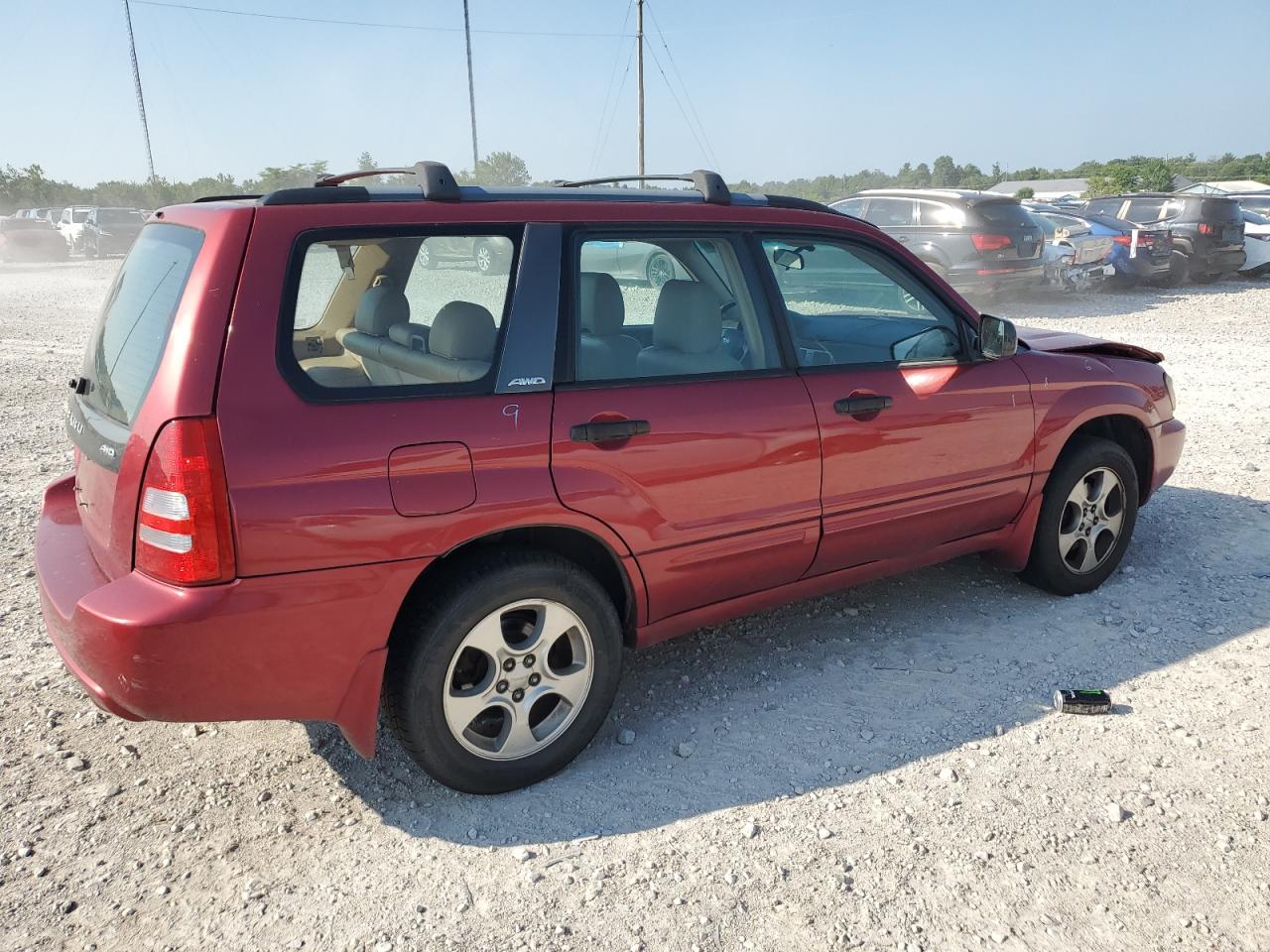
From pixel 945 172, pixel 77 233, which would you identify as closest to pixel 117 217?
pixel 77 233

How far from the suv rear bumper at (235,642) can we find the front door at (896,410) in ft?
5.34

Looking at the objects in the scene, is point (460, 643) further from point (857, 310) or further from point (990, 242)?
point (990, 242)

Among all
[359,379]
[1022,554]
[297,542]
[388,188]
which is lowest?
[1022,554]

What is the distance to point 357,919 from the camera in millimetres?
2492

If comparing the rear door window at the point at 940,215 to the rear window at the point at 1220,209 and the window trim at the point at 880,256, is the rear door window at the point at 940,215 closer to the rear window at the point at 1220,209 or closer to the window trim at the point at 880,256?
the rear window at the point at 1220,209

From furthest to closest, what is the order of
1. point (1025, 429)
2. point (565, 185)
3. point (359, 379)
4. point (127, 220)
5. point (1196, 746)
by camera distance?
point (127, 220) < point (1025, 429) < point (565, 185) < point (1196, 746) < point (359, 379)

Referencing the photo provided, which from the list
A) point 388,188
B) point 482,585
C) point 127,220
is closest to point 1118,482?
point 482,585

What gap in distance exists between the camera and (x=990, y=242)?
1284cm

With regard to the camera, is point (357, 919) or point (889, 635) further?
point (889, 635)

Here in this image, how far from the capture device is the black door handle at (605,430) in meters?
2.88

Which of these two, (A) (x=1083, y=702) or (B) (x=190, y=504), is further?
(A) (x=1083, y=702)

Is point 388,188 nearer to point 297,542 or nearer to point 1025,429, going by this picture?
point 297,542

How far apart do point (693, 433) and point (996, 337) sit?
1453 mm

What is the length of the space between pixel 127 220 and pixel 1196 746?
30265 millimetres
